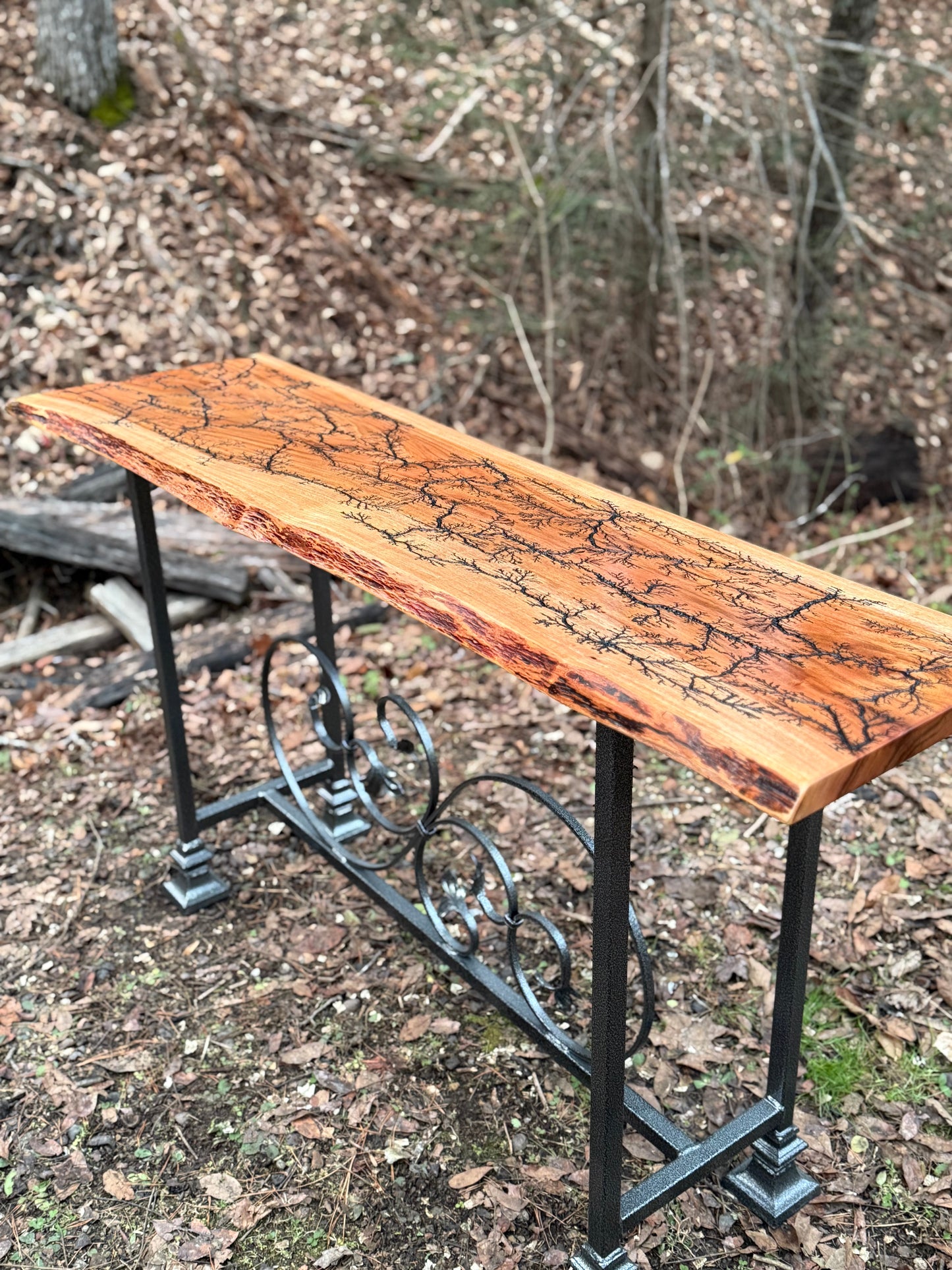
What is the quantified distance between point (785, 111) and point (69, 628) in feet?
10.6

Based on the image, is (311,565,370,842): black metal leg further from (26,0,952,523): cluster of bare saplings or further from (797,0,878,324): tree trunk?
(797,0,878,324): tree trunk

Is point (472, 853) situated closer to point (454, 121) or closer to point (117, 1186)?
point (117, 1186)

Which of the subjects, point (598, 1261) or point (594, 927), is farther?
point (598, 1261)

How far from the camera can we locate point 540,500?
2.04 m

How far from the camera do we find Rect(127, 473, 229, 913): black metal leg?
8.64 feet

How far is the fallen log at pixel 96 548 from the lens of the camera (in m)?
4.18

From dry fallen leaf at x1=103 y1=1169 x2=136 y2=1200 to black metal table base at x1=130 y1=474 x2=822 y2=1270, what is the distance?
0.75 metres

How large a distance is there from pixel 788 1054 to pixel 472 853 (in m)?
1.20

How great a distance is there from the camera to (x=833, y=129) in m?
4.70

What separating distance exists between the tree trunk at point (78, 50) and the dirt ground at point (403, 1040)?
407cm

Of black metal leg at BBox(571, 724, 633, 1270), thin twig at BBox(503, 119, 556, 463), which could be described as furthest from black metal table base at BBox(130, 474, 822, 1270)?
thin twig at BBox(503, 119, 556, 463)

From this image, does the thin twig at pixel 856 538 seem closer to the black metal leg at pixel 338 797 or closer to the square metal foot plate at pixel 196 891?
the black metal leg at pixel 338 797

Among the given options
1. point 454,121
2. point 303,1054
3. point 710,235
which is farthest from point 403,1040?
point 454,121

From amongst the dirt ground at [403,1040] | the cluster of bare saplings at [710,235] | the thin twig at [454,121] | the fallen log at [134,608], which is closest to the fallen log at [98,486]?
the fallen log at [134,608]
